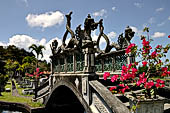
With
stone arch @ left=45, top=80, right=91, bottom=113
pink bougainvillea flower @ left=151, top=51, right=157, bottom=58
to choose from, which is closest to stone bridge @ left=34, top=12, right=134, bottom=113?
stone arch @ left=45, top=80, right=91, bottom=113

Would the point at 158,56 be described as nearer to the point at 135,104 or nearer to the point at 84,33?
the point at 135,104

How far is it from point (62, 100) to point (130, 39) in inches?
329

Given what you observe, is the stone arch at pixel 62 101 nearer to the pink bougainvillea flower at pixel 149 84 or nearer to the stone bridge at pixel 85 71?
the stone bridge at pixel 85 71

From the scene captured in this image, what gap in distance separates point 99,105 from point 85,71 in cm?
184

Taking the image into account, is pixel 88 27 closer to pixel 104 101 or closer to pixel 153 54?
pixel 104 101

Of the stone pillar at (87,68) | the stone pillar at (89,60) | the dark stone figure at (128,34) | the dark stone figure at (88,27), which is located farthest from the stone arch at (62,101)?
the dark stone figure at (128,34)

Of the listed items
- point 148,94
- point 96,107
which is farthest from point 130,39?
point 148,94

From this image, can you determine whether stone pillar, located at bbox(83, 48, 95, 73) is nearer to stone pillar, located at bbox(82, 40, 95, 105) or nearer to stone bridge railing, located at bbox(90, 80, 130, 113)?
stone pillar, located at bbox(82, 40, 95, 105)

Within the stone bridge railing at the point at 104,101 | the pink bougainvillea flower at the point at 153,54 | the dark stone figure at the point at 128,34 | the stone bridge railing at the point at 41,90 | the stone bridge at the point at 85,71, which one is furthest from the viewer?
the stone bridge railing at the point at 41,90

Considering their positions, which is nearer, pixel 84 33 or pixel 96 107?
pixel 96 107

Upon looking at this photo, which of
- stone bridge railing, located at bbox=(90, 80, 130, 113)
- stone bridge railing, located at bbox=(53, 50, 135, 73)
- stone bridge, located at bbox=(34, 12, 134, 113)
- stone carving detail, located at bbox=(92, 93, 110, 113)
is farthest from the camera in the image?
stone bridge railing, located at bbox=(53, 50, 135, 73)

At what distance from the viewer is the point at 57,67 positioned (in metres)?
12.3

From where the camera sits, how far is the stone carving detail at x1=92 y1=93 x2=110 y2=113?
6006mm

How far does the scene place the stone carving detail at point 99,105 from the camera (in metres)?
6.01
